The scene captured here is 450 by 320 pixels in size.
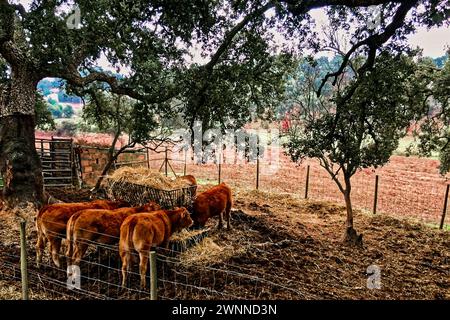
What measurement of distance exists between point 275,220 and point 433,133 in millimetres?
6399

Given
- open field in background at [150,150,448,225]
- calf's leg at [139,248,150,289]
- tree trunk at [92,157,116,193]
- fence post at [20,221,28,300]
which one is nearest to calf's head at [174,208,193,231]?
calf's leg at [139,248,150,289]

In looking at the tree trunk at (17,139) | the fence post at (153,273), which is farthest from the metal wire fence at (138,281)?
the tree trunk at (17,139)

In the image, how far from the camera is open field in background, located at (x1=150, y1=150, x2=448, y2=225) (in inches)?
644

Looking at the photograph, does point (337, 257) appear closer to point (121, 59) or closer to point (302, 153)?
point (302, 153)

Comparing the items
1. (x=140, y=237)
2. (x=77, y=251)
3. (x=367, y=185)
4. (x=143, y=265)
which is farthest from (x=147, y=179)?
(x=367, y=185)

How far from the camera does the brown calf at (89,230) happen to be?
603cm

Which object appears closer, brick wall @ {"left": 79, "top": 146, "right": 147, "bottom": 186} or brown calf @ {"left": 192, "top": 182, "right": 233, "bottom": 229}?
brown calf @ {"left": 192, "top": 182, "right": 233, "bottom": 229}

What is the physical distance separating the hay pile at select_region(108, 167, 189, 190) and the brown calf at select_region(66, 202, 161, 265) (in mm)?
2203

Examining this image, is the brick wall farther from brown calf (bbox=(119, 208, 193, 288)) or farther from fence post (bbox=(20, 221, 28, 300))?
fence post (bbox=(20, 221, 28, 300))

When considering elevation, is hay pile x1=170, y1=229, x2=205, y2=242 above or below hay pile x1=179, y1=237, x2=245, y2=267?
above

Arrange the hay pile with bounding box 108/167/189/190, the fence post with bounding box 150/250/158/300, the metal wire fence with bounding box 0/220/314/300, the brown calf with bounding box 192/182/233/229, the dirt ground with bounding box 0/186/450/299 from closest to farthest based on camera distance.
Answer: the fence post with bounding box 150/250/158/300 < the metal wire fence with bounding box 0/220/314/300 < the dirt ground with bounding box 0/186/450/299 < the hay pile with bounding box 108/167/189/190 < the brown calf with bounding box 192/182/233/229

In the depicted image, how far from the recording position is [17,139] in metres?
9.42

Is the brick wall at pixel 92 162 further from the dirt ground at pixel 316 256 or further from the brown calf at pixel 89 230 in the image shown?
the brown calf at pixel 89 230
